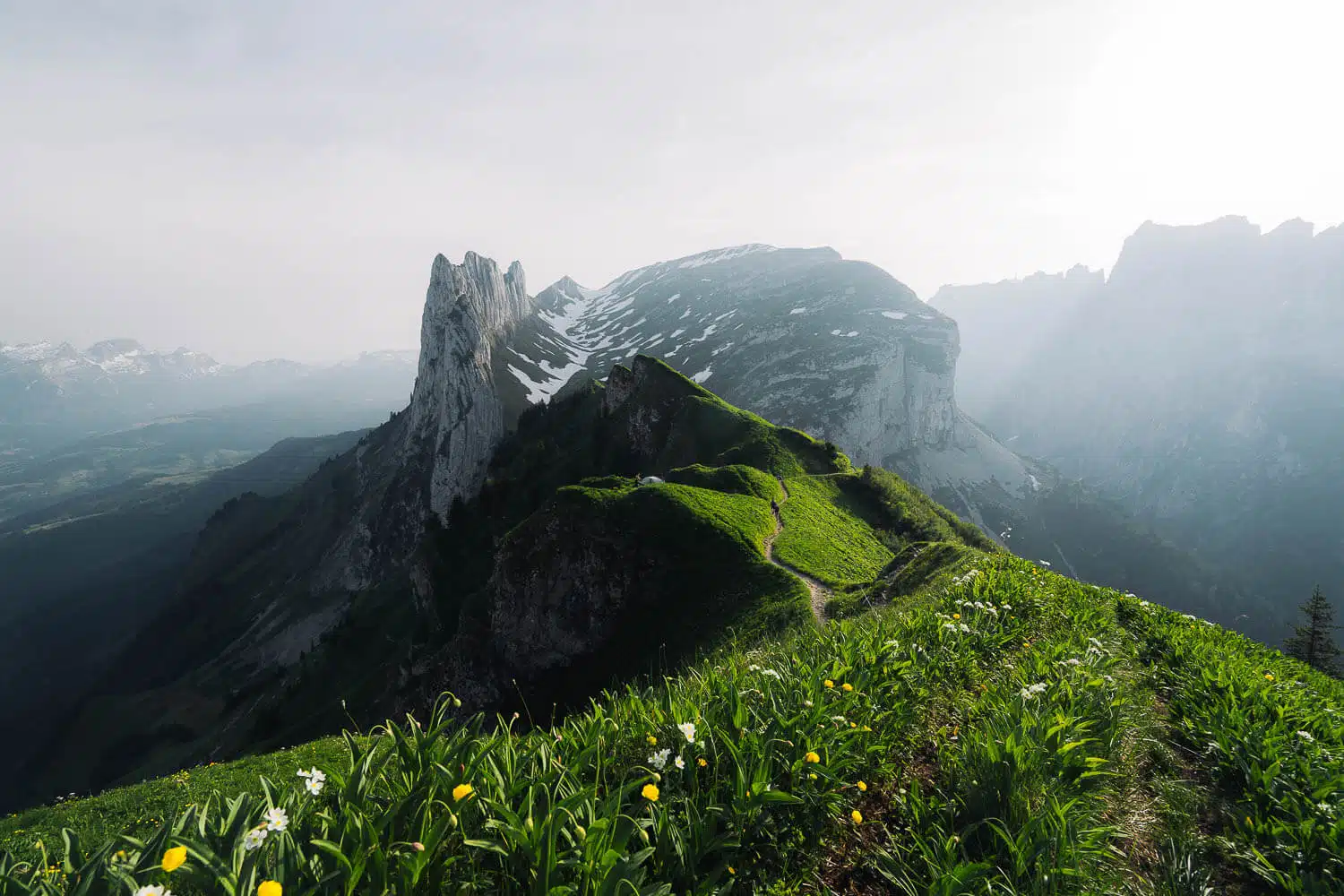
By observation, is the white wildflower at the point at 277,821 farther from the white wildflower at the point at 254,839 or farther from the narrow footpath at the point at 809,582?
the narrow footpath at the point at 809,582

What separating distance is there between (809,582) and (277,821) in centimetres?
2680

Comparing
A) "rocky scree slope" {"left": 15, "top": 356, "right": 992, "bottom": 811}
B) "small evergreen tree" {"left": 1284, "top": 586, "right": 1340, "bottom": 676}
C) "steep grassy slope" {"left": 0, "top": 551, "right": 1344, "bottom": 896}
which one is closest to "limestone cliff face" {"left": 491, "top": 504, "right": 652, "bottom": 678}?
"rocky scree slope" {"left": 15, "top": 356, "right": 992, "bottom": 811}

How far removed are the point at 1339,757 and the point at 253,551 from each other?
189795mm

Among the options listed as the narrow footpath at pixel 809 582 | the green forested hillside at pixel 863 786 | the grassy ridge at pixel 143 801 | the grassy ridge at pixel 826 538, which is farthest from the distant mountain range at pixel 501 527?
the green forested hillside at pixel 863 786

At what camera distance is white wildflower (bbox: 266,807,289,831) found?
294 cm

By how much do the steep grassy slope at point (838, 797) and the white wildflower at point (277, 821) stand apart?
103 mm

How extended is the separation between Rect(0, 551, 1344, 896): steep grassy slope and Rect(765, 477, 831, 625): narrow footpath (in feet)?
48.3

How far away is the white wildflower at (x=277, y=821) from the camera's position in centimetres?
294

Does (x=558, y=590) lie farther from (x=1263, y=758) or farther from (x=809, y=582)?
(x=1263, y=758)

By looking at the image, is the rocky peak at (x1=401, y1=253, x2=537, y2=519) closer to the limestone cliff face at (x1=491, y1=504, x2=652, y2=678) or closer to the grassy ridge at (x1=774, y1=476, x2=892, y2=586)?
the limestone cliff face at (x1=491, y1=504, x2=652, y2=678)

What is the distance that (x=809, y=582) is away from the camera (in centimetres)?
2762

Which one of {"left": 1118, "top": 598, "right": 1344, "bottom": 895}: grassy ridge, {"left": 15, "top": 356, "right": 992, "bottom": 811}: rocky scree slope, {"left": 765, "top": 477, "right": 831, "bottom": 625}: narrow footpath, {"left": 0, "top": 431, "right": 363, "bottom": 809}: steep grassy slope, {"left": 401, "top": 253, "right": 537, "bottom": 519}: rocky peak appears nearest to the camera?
{"left": 1118, "top": 598, "right": 1344, "bottom": 895}: grassy ridge

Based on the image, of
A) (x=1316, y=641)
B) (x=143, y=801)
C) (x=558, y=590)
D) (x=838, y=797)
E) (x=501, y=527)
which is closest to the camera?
(x=838, y=797)

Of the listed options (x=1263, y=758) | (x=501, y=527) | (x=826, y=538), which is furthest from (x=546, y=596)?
(x=501, y=527)
